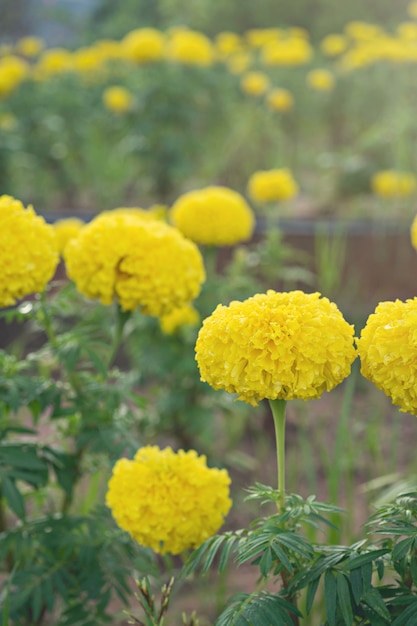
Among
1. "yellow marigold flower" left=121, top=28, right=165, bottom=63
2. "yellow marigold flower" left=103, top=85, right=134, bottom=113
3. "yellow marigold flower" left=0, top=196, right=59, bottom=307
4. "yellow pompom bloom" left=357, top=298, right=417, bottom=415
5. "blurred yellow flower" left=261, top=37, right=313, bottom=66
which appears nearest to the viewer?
"yellow pompom bloom" left=357, top=298, right=417, bottom=415

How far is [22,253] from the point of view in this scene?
5.22ft

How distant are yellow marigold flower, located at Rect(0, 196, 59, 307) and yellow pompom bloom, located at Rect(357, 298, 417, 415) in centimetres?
68

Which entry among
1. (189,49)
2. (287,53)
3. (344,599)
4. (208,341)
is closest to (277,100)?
(189,49)

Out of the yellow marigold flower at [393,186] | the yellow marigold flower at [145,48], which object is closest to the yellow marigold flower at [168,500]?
the yellow marigold flower at [393,186]

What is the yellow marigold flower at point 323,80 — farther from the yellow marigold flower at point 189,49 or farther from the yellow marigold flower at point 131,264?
the yellow marigold flower at point 131,264

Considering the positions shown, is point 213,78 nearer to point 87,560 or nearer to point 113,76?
point 113,76

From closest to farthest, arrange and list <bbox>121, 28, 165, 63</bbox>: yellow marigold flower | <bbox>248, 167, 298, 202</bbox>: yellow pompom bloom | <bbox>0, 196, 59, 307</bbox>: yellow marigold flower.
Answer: <bbox>0, 196, 59, 307</bbox>: yellow marigold flower, <bbox>248, 167, 298, 202</bbox>: yellow pompom bloom, <bbox>121, 28, 165, 63</bbox>: yellow marigold flower

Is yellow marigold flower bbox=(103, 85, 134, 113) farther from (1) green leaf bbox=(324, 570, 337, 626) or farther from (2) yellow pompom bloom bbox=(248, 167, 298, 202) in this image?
(1) green leaf bbox=(324, 570, 337, 626)

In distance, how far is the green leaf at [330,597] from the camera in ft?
3.80

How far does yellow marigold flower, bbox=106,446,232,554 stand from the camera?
1.48m

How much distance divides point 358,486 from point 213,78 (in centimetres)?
324

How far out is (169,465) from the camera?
154 centimetres

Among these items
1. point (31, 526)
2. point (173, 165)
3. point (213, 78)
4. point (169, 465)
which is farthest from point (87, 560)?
point (213, 78)

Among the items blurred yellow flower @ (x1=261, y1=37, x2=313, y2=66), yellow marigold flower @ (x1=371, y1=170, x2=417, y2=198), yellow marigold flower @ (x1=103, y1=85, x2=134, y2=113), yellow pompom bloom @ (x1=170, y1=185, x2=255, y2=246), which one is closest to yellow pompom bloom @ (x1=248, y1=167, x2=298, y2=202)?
yellow pompom bloom @ (x1=170, y1=185, x2=255, y2=246)
